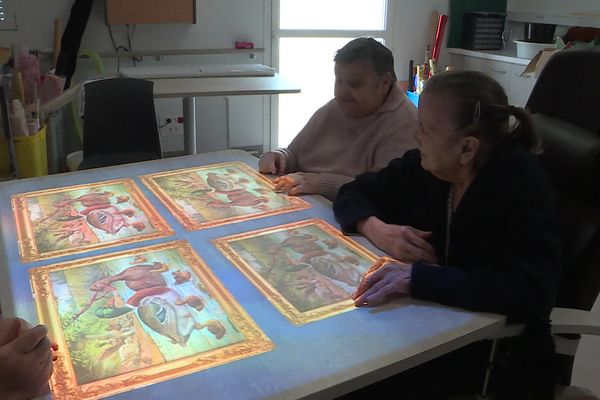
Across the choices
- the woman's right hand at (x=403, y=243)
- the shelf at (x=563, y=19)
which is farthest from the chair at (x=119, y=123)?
the shelf at (x=563, y=19)

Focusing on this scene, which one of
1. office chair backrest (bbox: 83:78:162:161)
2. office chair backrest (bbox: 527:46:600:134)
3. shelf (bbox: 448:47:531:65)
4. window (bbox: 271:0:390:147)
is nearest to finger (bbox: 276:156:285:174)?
office chair backrest (bbox: 527:46:600:134)

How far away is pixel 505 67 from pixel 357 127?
2.79 meters

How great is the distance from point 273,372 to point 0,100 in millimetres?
2176

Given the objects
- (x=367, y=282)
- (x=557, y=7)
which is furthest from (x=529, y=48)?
(x=367, y=282)

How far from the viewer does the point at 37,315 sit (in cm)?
103

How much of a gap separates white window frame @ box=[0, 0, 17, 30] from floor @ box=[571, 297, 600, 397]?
11.1 feet

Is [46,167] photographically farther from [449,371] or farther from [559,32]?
[559,32]

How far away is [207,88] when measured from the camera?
3193mm

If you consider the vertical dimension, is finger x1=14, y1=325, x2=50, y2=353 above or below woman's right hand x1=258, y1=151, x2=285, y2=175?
below

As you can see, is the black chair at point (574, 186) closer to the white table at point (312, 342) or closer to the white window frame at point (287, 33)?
the white table at point (312, 342)

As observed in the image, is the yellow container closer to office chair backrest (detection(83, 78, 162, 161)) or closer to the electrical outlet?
office chair backrest (detection(83, 78, 162, 161))

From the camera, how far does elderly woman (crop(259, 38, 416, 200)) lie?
1.72m

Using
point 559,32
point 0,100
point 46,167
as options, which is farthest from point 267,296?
point 559,32

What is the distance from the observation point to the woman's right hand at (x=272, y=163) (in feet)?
6.04
